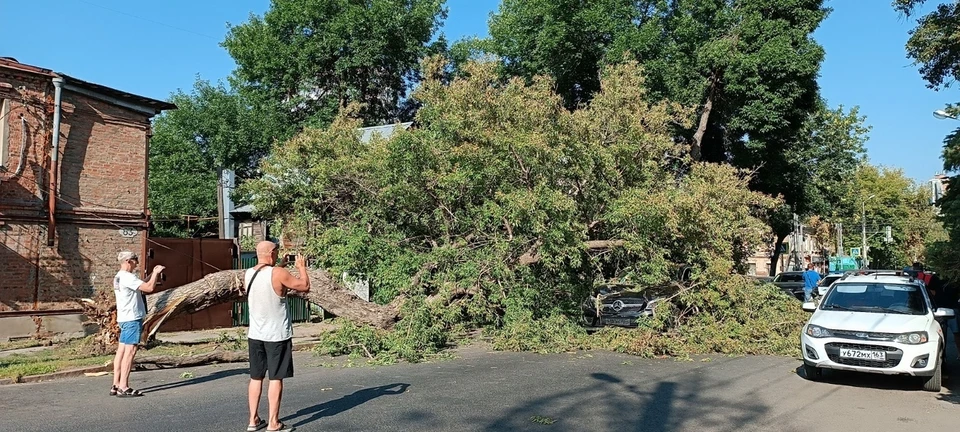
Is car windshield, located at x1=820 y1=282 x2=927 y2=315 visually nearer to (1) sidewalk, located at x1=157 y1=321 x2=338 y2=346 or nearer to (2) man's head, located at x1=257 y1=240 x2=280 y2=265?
(2) man's head, located at x1=257 y1=240 x2=280 y2=265

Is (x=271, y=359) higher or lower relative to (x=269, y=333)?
lower

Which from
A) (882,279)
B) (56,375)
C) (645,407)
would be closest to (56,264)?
(56,375)

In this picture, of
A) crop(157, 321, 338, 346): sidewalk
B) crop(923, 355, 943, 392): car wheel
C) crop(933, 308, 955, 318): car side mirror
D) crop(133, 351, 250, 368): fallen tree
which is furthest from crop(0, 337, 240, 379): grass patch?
crop(933, 308, 955, 318): car side mirror

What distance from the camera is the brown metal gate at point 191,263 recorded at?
49.1 ft

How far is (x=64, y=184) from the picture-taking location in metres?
13.7

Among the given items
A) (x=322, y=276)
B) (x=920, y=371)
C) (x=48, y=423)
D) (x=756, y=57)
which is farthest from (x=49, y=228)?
(x=756, y=57)

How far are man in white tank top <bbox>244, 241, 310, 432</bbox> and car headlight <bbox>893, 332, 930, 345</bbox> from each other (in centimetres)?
717

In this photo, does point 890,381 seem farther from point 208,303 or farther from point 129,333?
point 208,303

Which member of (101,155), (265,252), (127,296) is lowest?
(127,296)

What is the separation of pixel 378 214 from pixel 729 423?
31.1 ft

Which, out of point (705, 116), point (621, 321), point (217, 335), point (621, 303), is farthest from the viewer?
point (705, 116)

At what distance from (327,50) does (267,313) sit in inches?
1029

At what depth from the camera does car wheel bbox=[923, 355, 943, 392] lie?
26.9ft

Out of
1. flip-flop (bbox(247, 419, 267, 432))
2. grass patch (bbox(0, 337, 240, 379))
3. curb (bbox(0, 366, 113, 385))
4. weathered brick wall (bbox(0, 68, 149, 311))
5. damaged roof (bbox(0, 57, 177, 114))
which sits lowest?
flip-flop (bbox(247, 419, 267, 432))
